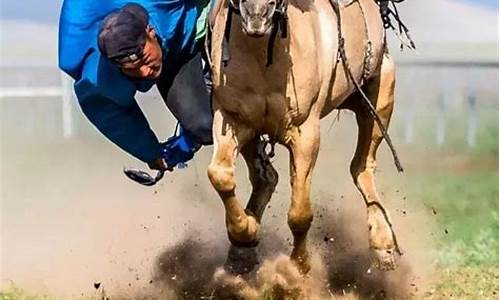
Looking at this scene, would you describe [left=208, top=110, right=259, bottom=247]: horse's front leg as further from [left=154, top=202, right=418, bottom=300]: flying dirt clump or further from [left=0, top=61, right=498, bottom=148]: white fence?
[left=0, top=61, right=498, bottom=148]: white fence

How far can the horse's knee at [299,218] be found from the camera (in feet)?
17.9

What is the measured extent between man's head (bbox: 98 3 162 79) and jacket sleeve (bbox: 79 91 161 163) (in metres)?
0.39

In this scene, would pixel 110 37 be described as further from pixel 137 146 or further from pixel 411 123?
pixel 411 123

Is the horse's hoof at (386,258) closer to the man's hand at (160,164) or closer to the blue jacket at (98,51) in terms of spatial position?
the man's hand at (160,164)

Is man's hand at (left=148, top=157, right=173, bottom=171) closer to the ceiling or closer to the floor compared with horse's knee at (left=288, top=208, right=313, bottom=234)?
closer to the floor

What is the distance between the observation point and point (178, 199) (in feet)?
26.8

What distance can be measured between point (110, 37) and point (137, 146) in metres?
0.86

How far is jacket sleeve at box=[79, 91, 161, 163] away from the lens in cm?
583

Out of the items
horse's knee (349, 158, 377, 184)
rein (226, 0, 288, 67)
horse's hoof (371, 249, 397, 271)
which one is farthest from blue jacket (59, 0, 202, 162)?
horse's hoof (371, 249, 397, 271)

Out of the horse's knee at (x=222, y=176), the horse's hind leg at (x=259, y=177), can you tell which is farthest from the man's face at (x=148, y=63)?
the horse's hind leg at (x=259, y=177)

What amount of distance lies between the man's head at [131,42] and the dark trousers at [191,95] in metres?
0.28

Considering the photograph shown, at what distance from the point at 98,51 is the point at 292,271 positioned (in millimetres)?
1279

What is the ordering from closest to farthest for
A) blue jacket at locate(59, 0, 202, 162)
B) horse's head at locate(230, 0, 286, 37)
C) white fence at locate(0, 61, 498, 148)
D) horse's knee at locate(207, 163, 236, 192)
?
1. horse's head at locate(230, 0, 286, 37)
2. horse's knee at locate(207, 163, 236, 192)
3. blue jacket at locate(59, 0, 202, 162)
4. white fence at locate(0, 61, 498, 148)

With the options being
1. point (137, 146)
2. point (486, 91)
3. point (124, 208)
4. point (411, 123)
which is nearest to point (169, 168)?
point (137, 146)
